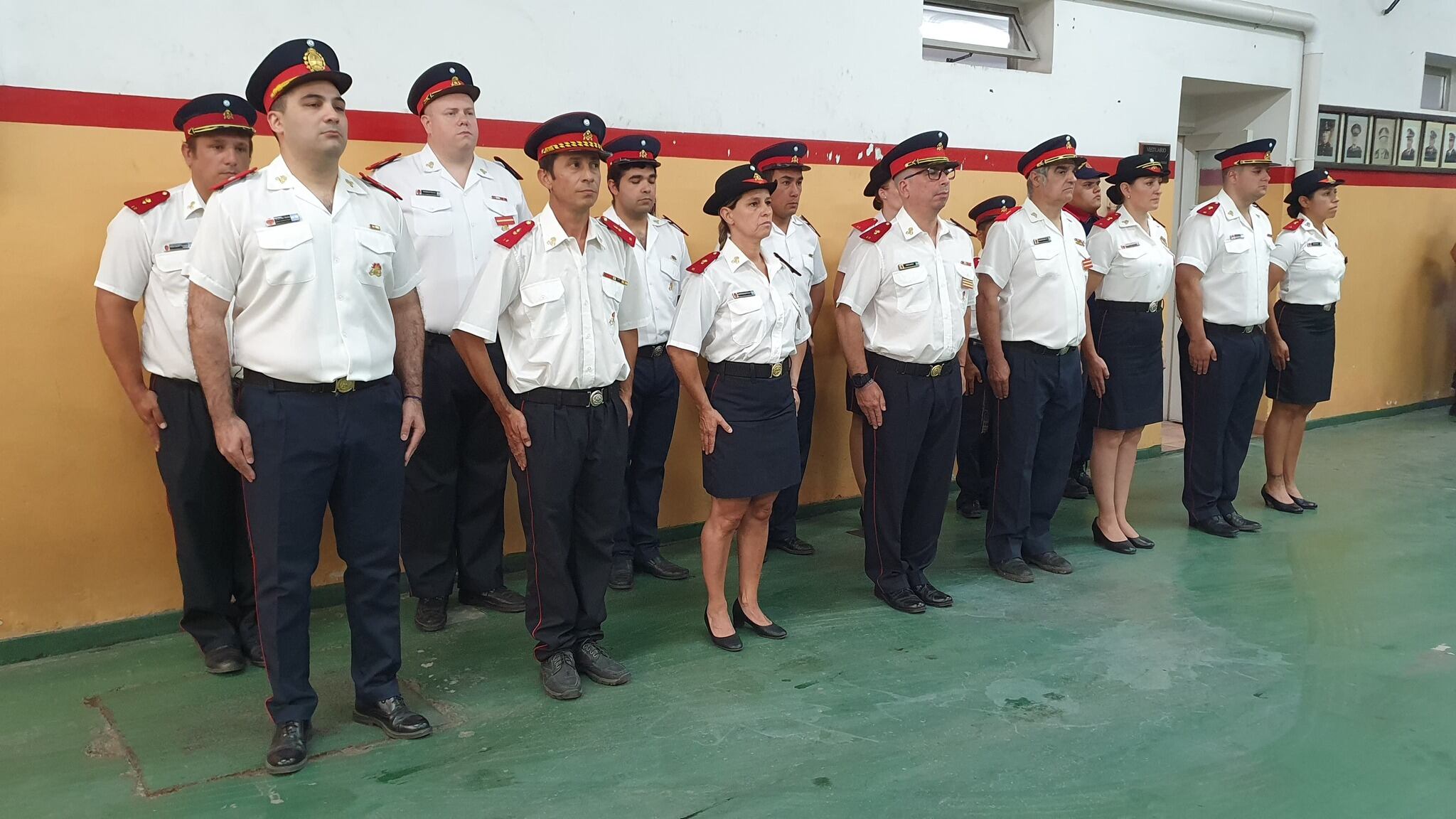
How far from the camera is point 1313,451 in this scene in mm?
7062

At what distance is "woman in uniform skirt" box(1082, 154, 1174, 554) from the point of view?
483 cm

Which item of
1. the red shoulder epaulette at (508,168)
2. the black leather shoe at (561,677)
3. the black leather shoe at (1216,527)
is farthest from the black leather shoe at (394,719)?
the black leather shoe at (1216,527)

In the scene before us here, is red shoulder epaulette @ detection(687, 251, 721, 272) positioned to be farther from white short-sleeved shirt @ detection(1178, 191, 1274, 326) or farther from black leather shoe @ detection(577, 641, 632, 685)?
white short-sleeved shirt @ detection(1178, 191, 1274, 326)

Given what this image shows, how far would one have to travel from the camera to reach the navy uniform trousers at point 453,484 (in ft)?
12.3

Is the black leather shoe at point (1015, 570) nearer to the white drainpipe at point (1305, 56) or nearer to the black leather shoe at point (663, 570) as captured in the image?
the black leather shoe at point (663, 570)

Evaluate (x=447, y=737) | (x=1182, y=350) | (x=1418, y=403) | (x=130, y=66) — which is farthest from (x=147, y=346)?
(x=1418, y=403)

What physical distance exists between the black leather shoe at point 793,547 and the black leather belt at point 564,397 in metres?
1.90

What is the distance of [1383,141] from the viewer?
7766mm

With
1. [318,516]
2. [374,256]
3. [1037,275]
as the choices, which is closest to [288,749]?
[318,516]

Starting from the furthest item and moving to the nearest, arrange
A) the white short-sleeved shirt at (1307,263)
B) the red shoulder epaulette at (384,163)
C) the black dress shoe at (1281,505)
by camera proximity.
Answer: the black dress shoe at (1281,505)
the white short-sleeved shirt at (1307,263)
the red shoulder epaulette at (384,163)

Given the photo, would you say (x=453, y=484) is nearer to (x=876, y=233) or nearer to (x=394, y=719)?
(x=394, y=719)

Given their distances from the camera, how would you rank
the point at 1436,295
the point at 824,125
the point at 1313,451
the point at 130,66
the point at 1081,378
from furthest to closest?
the point at 1436,295 < the point at 1313,451 < the point at 824,125 < the point at 1081,378 < the point at 130,66

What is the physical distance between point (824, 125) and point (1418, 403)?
20.6 feet

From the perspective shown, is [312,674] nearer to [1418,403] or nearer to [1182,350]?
[1182,350]
